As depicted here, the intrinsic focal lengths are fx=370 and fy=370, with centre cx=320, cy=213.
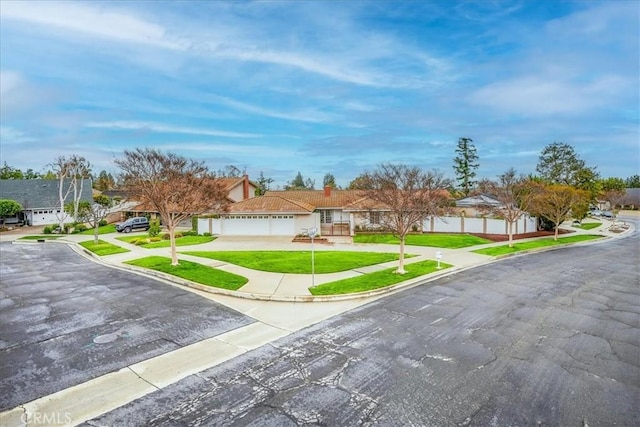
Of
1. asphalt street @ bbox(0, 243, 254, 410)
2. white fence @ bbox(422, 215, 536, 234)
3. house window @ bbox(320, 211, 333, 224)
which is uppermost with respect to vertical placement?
house window @ bbox(320, 211, 333, 224)

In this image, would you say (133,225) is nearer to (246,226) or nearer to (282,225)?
(246,226)

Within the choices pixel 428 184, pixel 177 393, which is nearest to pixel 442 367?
pixel 177 393

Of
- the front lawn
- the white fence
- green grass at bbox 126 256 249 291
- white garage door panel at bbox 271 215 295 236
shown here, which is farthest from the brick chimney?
green grass at bbox 126 256 249 291

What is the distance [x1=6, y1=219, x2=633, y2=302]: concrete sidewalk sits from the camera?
13578mm

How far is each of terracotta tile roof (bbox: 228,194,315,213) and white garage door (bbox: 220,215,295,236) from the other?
2.21ft

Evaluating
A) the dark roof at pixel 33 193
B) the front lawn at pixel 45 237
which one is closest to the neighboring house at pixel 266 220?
the front lawn at pixel 45 237

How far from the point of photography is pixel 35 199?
1778 inches

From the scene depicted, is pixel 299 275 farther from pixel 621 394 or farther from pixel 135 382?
pixel 621 394

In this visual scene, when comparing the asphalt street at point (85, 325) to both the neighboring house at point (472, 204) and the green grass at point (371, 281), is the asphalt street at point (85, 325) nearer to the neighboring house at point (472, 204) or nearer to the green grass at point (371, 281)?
the green grass at point (371, 281)

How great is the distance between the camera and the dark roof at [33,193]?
1752 inches

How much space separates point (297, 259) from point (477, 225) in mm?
21098

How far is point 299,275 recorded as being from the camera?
643 inches

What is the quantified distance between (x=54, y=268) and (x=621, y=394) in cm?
2280

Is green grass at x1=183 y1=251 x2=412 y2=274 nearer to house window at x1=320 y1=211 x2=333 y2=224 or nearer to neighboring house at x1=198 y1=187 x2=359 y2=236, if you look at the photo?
neighboring house at x1=198 y1=187 x2=359 y2=236
